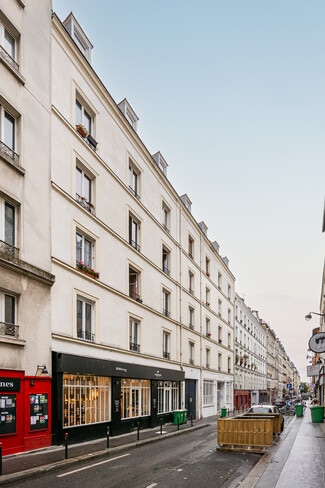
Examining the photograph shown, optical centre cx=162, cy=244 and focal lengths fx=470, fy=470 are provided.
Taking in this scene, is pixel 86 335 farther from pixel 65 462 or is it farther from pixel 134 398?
pixel 65 462

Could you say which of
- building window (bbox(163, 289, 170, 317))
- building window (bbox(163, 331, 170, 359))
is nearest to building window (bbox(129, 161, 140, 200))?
building window (bbox(163, 289, 170, 317))

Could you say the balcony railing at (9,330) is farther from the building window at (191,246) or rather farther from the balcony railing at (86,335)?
the building window at (191,246)

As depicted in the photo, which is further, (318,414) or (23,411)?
(318,414)

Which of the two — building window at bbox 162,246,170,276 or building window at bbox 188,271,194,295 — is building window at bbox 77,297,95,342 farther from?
building window at bbox 188,271,194,295

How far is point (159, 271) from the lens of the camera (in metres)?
29.9

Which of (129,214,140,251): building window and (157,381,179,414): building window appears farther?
(157,381,179,414): building window

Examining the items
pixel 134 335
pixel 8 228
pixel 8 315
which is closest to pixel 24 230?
pixel 8 228

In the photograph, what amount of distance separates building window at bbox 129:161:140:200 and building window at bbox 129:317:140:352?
720cm

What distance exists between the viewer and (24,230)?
16.0 meters

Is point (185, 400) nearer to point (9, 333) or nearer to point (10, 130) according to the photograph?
point (9, 333)

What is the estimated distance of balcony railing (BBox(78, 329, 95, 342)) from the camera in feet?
64.0

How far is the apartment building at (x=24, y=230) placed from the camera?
48.6 ft

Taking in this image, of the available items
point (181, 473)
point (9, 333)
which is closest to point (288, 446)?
point (181, 473)

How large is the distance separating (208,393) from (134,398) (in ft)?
58.7
